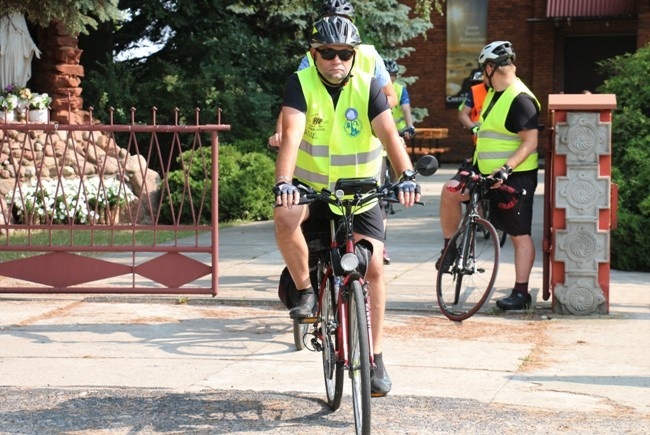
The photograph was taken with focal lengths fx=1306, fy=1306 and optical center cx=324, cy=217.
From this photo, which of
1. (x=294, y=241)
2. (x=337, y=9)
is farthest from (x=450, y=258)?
(x=294, y=241)

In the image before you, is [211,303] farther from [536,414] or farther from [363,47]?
[536,414]

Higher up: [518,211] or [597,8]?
[597,8]

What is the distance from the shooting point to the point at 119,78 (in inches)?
797

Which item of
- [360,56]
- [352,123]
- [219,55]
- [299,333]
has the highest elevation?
[219,55]

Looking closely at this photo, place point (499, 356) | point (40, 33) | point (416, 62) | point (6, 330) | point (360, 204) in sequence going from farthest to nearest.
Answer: point (416, 62)
point (40, 33)
point (6, 330)
point (499, 356)
point (360, 204)

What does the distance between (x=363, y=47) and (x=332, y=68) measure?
246cm

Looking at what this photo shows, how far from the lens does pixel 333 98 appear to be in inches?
249

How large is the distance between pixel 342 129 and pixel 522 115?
9.35 feet

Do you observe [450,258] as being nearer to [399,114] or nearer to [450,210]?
[450,210]

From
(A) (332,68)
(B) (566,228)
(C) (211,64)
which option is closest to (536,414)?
(A) (332,68)

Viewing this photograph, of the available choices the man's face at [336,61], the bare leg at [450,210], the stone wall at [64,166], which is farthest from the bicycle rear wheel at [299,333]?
the stone wall at [64,166]

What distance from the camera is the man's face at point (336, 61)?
625 centimetres

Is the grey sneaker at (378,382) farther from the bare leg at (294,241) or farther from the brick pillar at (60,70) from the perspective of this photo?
the brick pillar at (60,70)

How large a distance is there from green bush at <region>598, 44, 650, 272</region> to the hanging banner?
17.0 m
